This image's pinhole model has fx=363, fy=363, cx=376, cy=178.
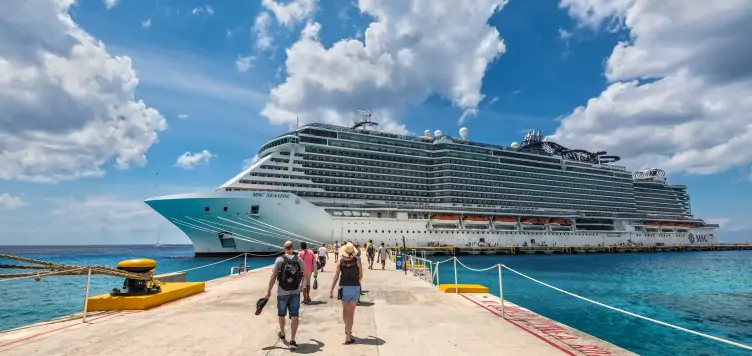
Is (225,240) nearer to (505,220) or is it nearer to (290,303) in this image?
(290,303)

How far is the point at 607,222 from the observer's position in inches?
3031

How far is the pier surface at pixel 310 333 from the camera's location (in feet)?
17.2

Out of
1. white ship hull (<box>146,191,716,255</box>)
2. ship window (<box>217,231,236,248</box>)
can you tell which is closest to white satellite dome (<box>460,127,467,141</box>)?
white ship hull (<box>146,191,716,255</box>)

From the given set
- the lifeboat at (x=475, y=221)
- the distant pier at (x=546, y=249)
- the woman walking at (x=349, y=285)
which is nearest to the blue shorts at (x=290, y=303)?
the woman walking at (x=349, y=285)

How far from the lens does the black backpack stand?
5613mm

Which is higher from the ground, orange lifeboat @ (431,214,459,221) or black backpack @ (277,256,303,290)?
orange lifeboat @ (431,214,459,221)

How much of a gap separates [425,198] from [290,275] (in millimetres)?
53875

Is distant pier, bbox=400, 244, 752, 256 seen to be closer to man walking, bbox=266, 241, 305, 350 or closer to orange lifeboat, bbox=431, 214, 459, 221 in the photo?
orange lifeboat, bbox=431, 214, 459, 221

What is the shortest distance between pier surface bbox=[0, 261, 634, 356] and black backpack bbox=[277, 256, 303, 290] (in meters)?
0.87

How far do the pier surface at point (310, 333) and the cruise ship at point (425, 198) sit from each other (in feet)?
87.0

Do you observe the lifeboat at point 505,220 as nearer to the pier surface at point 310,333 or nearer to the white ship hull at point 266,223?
the white ship hull at point 266,223

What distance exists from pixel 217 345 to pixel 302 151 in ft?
143

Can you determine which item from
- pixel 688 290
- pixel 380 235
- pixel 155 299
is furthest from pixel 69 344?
pixel 380 235

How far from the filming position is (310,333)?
6250 millimetres
